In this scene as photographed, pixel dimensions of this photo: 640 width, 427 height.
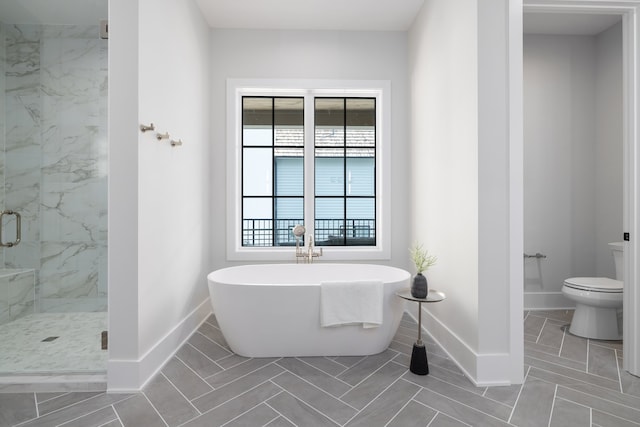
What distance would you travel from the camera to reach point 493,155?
1.98 m

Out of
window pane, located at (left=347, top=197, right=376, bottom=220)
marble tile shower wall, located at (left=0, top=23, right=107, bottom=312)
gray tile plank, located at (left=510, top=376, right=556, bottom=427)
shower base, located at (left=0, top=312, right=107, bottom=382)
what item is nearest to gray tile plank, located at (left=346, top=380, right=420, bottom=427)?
gray tile plank, located at (left=510, top=376, right=556, bottom=427)

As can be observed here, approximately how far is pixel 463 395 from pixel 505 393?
24 centimetres

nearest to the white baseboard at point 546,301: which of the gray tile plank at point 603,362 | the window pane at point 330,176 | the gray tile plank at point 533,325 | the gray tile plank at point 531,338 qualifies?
the gray tile plank at point 533,325

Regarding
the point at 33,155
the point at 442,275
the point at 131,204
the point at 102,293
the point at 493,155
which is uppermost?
the point at 33,155

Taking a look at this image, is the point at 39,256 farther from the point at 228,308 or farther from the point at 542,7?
the point at 542,7

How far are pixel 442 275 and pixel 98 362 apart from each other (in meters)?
2.45

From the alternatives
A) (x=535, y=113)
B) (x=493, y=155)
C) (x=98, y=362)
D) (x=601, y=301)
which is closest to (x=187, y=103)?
(x=98, y=362)

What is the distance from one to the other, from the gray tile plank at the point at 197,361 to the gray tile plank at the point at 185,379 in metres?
0.03

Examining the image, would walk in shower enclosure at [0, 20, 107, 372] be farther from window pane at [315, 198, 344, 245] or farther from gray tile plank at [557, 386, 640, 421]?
gray tile plank at [557, 386, 640, 421]

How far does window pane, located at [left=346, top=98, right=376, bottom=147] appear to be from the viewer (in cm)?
359

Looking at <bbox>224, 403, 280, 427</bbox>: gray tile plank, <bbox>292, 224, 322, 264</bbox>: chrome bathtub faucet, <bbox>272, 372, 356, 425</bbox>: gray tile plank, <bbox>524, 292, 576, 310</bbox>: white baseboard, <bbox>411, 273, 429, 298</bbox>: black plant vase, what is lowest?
<bbox>224, 403, 280, 427</bbox>: gray tile plank

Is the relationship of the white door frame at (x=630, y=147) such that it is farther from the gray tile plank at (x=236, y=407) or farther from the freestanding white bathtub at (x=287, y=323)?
the gray tile plank at (x=236, y=407)

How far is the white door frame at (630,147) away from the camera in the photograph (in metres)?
2.08

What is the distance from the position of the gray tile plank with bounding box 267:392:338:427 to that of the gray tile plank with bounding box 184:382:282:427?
0.07 m
